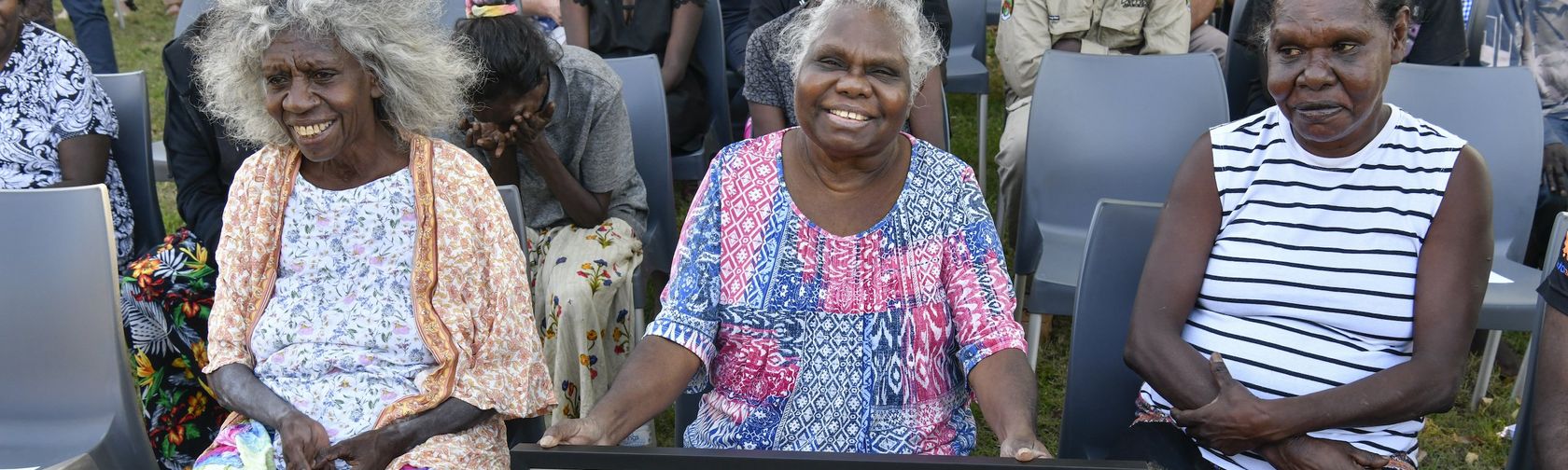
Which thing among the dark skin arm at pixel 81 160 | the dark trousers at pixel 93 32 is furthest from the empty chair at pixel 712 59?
the dark trousers at pixel 93 32

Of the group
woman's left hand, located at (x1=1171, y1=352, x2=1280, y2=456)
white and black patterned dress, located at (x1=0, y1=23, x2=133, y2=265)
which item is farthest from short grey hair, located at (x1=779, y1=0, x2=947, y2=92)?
white and black patterned dress, located at (x1=0, y1=23, x2=133, y2=265)

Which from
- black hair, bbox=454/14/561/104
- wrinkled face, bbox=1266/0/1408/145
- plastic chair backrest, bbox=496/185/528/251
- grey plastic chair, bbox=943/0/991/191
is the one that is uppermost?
wrinkled face, bbox=1266/0/1408/145

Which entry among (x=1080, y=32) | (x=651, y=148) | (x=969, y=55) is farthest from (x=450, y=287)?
(x=969, y=55)

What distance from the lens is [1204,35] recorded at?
16.1 ft

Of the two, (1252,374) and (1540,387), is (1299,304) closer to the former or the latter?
(1252,374)

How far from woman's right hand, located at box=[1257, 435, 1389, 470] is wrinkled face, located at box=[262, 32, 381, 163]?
1822mm

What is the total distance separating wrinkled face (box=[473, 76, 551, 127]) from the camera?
291 cm

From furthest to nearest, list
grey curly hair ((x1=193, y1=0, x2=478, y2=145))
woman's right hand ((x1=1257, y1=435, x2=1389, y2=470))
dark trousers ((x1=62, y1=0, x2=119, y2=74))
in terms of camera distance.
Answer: dark trousers ((x1=62, y1=0, x2=119, y2=74)), grey curly hair ((x1=193, y1=0, x2=478, y2=145)), woman's right hand ((x1=1257, y1=435, x2=1389, y2=470))

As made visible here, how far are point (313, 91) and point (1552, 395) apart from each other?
2275 millimetres

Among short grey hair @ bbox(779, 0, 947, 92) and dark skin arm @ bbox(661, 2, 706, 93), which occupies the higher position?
short grey hair @ bbox(779, 0, 947, 92)

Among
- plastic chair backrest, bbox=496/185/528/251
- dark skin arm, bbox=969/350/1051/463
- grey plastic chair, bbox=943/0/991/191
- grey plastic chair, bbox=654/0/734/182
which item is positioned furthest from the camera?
grey plastic chair, bbox=943/0/991/191

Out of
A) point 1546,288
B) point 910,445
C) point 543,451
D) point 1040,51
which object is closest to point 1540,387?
point 1546,288

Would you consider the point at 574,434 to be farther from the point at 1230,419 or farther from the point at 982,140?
the point at 982,140

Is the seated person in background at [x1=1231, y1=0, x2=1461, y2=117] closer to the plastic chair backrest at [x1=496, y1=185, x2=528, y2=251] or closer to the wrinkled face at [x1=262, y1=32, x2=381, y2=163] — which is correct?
the plastic chair backrest at [x1=496, y1=185, x2=528, y2=251]
